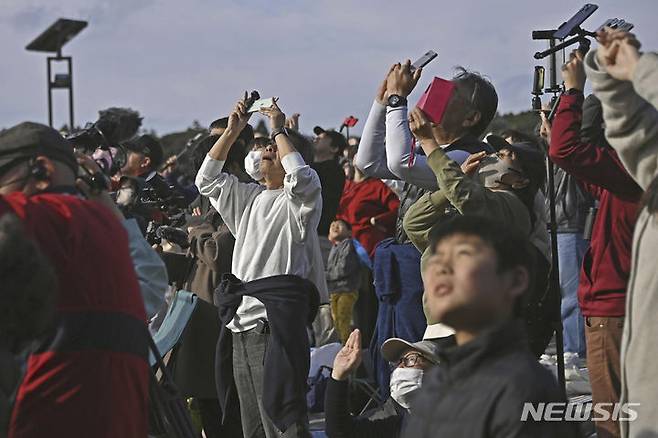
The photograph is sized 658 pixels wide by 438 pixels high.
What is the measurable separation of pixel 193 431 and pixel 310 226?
7.95 ft

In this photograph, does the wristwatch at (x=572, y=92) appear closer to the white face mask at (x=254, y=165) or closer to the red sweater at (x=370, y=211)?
the white face mask at (x=254, y=165)

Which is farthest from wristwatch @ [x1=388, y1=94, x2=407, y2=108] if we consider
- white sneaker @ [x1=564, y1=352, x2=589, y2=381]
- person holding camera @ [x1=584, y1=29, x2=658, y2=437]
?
white sneaker @ [x1=564, y1=352, x2=589, y2=381]

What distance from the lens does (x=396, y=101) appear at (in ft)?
20.0

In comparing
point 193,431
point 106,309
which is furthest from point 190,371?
point 106,309

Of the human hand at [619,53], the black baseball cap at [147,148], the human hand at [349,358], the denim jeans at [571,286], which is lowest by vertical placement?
the denim jeans at [571,286]

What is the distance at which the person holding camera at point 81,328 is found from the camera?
3887 millimetres

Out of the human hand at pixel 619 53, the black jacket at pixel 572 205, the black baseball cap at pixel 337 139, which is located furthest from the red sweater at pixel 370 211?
the human hand at pixel 619 53

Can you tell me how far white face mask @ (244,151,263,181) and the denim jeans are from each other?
389 centimetres

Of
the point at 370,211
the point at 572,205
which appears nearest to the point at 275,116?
the point at 572,205

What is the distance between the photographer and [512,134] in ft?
27.9

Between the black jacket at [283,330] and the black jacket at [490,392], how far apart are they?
3042 millimetres

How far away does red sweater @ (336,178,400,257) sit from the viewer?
11.4 metres

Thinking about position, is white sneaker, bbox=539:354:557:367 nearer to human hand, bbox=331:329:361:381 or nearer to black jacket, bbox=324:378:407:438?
black jacket, bbox=324:378:407:438

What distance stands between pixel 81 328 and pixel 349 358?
6.43 feet
